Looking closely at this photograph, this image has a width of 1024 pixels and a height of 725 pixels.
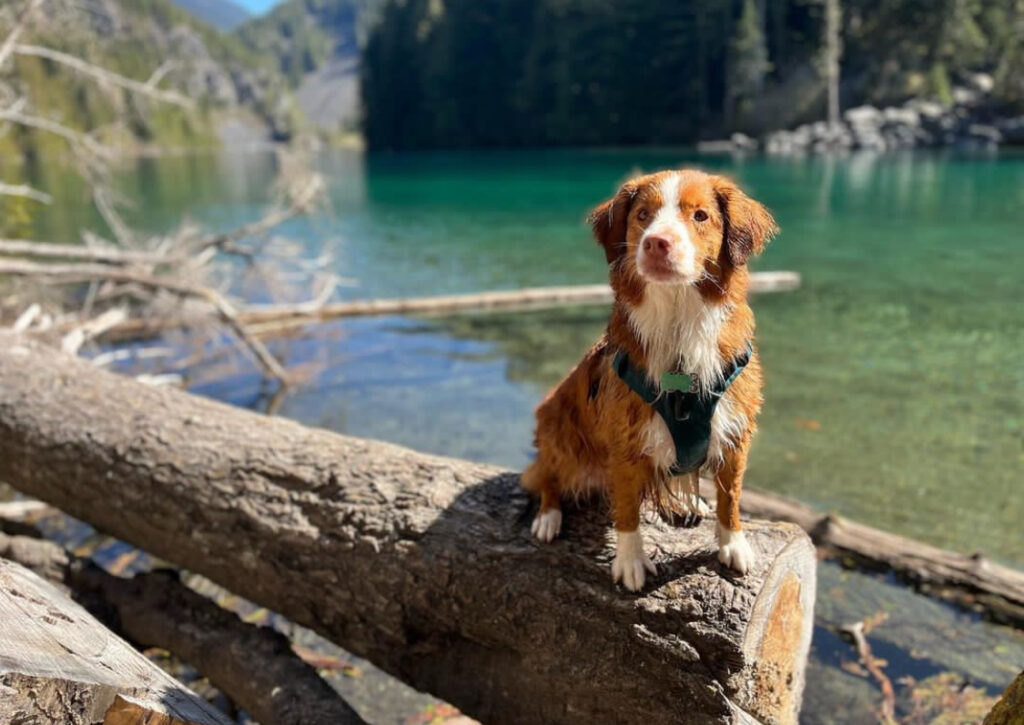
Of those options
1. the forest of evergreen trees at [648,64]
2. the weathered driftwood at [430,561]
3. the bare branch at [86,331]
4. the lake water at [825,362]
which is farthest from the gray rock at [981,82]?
the weathered driftwood at [430,561]

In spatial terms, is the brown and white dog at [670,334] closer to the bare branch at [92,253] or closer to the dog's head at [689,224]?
the dog's head at [689,224]

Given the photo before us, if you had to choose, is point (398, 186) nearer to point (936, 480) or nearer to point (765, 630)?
point (936, 480)

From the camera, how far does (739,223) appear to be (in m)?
2.64

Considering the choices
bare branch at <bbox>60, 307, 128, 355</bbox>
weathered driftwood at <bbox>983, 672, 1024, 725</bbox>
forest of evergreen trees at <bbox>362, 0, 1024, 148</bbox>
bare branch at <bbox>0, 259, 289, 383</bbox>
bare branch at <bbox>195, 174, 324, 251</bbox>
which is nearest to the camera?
weathered driftwood at <bbox>983, 672, 1024, 725</bbox>

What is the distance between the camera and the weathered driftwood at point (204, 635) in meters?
3.51

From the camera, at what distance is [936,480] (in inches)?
279

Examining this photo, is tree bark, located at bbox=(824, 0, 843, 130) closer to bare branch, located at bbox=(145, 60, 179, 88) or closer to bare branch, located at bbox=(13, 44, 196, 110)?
bare branch, located at bbox=(145, 60, 179, 88)

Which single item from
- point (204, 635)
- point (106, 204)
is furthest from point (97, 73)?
point (204, 635)

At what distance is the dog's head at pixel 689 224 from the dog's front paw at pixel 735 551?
1021mm

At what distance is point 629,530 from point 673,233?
1.20 meters

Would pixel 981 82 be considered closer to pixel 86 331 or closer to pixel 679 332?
pixel 86 331

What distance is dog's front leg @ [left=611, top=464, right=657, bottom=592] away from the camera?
9.46 ft

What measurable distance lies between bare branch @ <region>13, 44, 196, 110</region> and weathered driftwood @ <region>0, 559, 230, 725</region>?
9075 mm

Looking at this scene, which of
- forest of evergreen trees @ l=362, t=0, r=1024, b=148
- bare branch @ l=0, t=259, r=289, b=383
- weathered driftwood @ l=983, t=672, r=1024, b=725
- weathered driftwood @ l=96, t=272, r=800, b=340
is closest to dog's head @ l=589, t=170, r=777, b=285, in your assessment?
weathered driftwood @ l=983, t=672, r=1024, b=725
